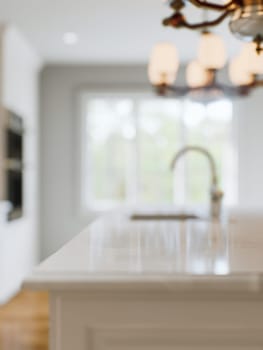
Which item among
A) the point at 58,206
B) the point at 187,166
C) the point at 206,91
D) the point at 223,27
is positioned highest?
the point at 223,27

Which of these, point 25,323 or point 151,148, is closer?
point 25,323

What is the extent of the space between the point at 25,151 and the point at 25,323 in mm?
2251

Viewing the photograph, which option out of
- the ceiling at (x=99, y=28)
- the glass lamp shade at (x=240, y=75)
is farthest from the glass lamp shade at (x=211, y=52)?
the ceiling at (x=99, y=28)

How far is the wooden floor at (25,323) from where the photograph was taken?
3.71 metres

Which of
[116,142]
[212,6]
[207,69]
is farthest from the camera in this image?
[116,142]

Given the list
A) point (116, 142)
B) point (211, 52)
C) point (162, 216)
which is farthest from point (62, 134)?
point (162, 216)

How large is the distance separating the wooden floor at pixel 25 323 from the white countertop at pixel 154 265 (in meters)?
2.38

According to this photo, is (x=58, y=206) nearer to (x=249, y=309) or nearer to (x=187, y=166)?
(x=187, y=166)

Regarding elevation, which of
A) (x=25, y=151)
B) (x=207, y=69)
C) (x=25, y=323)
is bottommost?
(x=25, y=323)

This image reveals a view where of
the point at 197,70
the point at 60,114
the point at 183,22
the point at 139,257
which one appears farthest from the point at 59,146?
the point at 139,257

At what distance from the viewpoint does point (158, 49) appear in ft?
11.9

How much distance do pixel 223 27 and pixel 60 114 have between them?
7.91ft

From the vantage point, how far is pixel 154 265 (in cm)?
105

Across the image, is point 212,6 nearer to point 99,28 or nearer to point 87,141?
point 99,28
